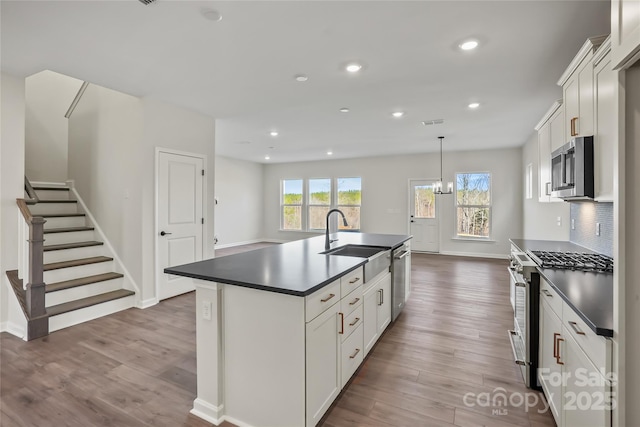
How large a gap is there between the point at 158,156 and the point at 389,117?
3.44 m

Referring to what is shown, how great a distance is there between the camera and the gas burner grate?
2.13m

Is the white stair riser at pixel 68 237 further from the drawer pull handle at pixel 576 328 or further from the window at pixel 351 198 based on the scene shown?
the window at pixel 351 198

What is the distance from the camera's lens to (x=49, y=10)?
2191 mm

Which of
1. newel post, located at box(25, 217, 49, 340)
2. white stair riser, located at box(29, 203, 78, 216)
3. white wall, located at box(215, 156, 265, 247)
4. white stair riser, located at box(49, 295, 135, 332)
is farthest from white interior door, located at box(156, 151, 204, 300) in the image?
white wall, located at box(215, 156, 265, 247)

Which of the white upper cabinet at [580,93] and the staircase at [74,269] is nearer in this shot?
the white upper cabinet at [580,93]

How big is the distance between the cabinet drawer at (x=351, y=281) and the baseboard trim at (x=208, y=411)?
1044mm

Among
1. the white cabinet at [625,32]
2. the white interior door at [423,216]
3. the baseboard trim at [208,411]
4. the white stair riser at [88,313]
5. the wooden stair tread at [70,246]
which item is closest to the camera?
the white cabinet at [625,32]

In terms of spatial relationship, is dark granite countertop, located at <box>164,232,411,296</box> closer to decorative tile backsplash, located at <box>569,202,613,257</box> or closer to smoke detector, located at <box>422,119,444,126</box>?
decorative tile backsplash, located at <box>569,202,613,257</box>

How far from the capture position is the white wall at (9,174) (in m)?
3.20

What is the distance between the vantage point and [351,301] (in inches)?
86.9

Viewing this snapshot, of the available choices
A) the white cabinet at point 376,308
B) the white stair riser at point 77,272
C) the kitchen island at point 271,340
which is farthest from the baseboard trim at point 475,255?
the white stair riser at point 77,272

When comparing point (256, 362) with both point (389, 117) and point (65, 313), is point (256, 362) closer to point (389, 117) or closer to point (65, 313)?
point (65, 313)

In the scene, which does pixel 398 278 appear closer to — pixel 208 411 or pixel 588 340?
pixel 588 340

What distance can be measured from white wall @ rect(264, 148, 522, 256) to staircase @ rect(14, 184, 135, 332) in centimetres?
614
